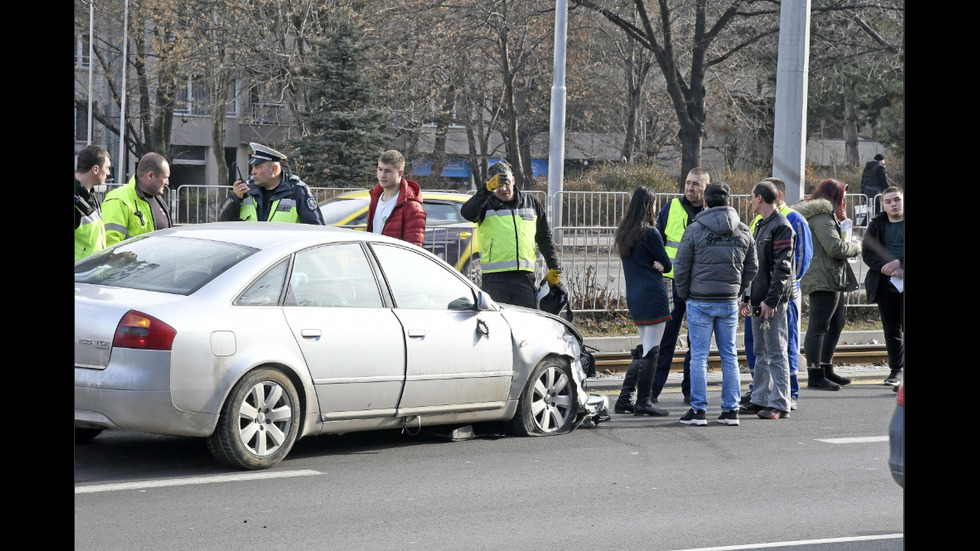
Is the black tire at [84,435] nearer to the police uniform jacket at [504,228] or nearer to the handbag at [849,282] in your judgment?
the police uniform jacket at [504,228]

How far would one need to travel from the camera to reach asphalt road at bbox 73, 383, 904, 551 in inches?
214

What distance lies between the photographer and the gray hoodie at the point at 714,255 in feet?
28.7

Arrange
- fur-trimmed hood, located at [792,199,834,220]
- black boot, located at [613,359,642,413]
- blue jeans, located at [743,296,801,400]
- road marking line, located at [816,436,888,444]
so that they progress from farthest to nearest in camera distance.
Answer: fur-trimmed hood, located at [792,199,834,220] → blue jeans, located at [743,296,801,400] → black boot, located at [613,359,642,413] → road marking line, located at [816,436,888,444]

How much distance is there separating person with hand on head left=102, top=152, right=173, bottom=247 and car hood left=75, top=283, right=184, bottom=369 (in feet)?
7.29

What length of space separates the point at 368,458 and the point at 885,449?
3641 mm

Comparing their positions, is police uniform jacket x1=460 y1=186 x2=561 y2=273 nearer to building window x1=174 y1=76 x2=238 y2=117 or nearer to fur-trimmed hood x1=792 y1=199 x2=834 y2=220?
fur-trimmed hood x1=792 y1=199 x2=834 y2=220

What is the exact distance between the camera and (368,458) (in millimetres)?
7332

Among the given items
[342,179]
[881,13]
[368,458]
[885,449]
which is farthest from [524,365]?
[342,179]

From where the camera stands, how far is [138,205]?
8828 millimetres

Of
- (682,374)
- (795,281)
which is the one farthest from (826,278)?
(682,374)

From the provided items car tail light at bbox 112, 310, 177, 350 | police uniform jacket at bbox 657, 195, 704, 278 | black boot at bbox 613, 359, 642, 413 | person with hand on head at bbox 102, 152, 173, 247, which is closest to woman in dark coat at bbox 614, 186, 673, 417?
black boot at bbox 613, 359, 642, 413

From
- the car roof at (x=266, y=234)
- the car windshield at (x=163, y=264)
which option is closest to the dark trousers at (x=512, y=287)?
the car roof at (x=266, y=234)
